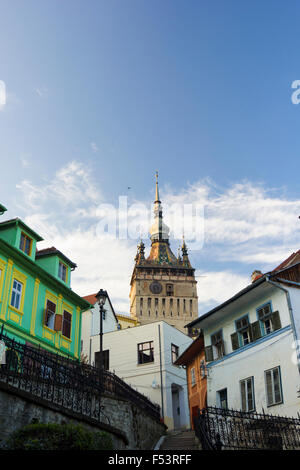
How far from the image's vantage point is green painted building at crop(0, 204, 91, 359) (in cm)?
2230

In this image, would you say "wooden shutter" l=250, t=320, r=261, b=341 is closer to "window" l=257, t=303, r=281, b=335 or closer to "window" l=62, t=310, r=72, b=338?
"window" l=257, t=303, r=281, b=335

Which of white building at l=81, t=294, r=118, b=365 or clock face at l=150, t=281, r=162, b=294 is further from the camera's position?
clock face at l=150, t=281, r=162, b=294

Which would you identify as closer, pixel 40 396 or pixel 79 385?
pixel 40 396

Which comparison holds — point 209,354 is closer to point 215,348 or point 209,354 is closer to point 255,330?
point 215,348

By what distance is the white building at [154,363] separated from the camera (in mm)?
36500

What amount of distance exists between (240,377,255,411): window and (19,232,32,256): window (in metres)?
12.6

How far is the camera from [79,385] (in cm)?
1525

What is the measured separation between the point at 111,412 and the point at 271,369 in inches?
280

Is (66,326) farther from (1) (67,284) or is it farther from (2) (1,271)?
(2) (1,271)

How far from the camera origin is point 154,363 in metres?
37.6

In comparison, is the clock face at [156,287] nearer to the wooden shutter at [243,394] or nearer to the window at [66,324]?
the window at [66,324]

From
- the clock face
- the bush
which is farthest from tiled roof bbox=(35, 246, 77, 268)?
the clock face

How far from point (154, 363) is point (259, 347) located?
17699 mm
